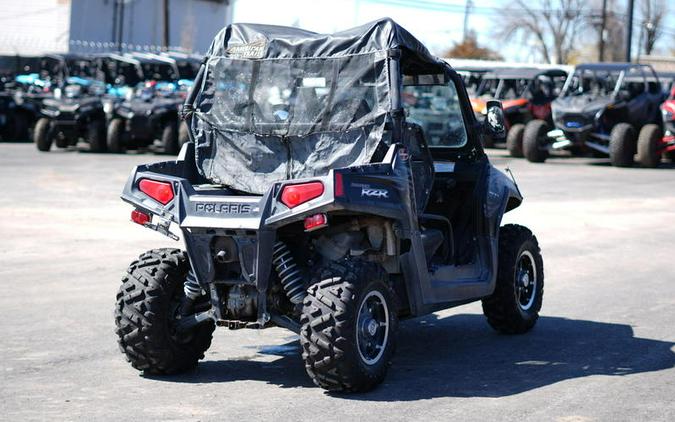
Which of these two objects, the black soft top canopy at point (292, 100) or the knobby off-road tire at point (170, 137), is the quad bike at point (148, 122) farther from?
the black soft top canopy at point (292, 100)

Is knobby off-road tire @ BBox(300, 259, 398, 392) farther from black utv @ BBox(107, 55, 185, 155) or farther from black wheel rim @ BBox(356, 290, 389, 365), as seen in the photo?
black utv @ BBox(107, 55, 185, 155)

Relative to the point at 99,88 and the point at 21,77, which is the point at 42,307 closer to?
the point at 99,88

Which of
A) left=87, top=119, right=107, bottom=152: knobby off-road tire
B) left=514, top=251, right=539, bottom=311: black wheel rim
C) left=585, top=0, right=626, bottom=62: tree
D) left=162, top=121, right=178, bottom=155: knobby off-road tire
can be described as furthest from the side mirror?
left=585, top=0, right=626, bottom=62: tree

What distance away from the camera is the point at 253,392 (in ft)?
21.1

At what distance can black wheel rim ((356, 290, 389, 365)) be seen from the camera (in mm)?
6375

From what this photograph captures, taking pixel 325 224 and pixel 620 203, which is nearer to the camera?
pixel 325 224

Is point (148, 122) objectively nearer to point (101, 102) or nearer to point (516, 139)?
point (101, 102)

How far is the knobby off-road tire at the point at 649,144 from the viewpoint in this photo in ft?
78.5

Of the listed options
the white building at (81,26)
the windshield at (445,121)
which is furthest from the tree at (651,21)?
the windshield at (445,121)

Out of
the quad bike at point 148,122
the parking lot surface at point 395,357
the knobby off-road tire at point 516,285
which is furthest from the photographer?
the quad bike at point 148,122

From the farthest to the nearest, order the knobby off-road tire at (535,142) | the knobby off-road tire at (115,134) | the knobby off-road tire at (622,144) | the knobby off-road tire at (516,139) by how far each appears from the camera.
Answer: the knobby off-road tire at (516,139)
the knobby off-road tire at (115,134)
the knobby off-road tire at (535,142)
the knobby off-road tire at (622,144)

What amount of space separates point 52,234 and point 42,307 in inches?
165

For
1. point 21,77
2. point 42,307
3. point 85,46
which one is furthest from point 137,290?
point 85,46

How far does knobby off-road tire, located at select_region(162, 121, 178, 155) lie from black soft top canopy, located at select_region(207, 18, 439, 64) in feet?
59.2
